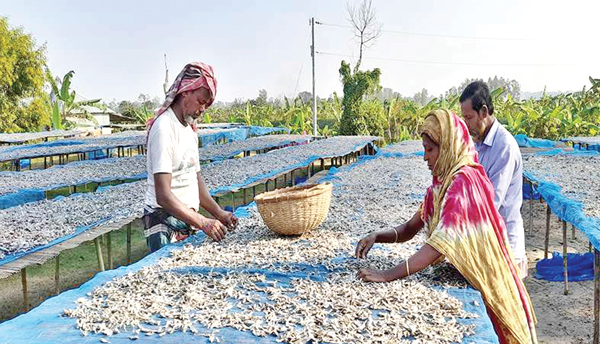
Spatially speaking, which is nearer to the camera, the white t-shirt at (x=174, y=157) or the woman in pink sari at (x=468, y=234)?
the woman in pink sari at (x=468, y=234)

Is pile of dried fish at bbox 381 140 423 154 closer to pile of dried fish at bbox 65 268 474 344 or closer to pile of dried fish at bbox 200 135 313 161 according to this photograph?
pile of dried fish at bbox 200 135 313 161

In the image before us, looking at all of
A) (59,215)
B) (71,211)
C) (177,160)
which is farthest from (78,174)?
(177,160)

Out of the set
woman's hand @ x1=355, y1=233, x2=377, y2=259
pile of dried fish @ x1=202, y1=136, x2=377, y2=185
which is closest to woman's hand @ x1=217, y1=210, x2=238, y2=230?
woman's hand @ x1=355, y1=233, x2=377, y2=259

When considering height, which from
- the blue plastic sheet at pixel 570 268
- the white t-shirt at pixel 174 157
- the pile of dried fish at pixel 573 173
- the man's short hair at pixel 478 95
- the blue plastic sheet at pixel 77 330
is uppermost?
the man's short hair at pixel 478 95

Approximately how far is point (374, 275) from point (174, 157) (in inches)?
41.9

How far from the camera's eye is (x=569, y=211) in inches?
149

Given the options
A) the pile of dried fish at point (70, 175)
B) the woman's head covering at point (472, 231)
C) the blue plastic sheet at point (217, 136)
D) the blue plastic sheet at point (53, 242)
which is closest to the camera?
the woman's head covering at point (472, 231)

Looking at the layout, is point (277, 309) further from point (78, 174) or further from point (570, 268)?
point (78, 174)

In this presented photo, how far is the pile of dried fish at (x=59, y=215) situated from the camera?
351 cm

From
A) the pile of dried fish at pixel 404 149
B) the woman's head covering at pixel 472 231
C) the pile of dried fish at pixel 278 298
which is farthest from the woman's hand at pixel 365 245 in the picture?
the pile of dried fish at pixel 404 149

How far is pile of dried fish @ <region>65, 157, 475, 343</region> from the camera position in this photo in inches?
60.9

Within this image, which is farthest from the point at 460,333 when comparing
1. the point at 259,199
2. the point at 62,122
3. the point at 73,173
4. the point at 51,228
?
the point at 62,122

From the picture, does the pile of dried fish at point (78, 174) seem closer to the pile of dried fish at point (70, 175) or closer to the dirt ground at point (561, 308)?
the pile of dried fish at point (70, 175)

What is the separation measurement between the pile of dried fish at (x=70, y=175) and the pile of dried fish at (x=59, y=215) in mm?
1056
